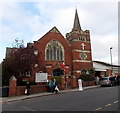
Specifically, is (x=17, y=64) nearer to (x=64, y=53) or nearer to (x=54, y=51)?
(x=54, y=51)

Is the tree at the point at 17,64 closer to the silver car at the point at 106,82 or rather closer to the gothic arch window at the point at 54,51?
the gothic arch window at the point at 54,51

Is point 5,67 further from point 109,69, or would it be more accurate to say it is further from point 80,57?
point 109,69

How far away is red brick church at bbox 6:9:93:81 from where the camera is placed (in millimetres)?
39969

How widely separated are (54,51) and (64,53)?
2433 millimetres

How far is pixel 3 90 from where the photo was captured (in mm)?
23406

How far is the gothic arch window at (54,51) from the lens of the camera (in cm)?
4105

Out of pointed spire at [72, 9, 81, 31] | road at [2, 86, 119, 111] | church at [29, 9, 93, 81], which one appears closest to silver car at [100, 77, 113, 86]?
church at [29, 9, 93, 81]

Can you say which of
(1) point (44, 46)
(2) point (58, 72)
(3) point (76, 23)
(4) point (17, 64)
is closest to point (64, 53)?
(2) point (58, 72)

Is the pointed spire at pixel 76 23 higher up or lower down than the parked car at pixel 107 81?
higher up

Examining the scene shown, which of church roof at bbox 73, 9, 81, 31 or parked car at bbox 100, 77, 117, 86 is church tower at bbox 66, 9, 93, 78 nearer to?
church roof at bbox 73, 9, 81, 31

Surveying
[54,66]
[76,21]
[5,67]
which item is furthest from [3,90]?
[76,21]

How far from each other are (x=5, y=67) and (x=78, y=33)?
22.0 m

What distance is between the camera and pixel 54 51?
41.8m

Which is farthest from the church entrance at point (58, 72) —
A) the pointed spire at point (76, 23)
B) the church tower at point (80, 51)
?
the pointed spire at point (76, 23)
